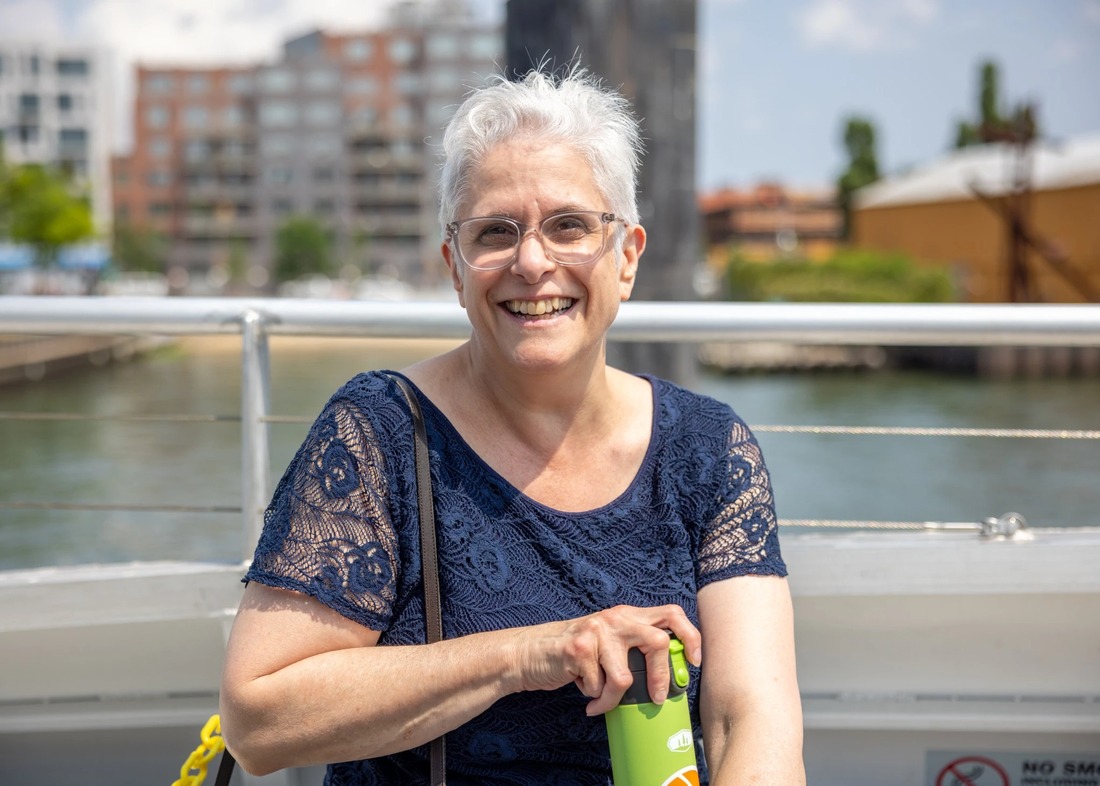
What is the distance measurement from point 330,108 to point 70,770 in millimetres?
89859

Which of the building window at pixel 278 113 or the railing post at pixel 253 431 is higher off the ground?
the building window at pixel 278 113

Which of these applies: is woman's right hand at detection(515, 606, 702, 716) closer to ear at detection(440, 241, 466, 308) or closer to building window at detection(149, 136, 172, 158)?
ear at detection(440, 241, 466, 308)

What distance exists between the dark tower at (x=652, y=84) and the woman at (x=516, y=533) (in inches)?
54.1

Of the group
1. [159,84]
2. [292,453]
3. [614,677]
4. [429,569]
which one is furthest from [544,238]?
[159,84]

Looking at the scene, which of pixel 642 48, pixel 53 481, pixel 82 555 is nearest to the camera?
pixel 642 48

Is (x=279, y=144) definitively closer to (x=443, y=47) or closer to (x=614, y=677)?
(x=443, y=47)

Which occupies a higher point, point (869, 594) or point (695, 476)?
point (695, 476)

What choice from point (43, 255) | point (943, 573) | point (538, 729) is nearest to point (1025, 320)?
point (943, 573)

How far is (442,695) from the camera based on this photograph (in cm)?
133

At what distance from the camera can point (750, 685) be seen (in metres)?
1.48

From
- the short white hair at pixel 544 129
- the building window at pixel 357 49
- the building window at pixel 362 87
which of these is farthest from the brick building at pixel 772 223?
the short white hair at pixel 544 129

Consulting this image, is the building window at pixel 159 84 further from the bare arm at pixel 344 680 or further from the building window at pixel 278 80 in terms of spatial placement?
the bare arm at pixel 344 680

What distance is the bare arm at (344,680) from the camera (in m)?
1.32

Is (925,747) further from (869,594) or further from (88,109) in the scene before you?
(88,109)
